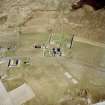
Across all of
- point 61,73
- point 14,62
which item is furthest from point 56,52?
point 14,62

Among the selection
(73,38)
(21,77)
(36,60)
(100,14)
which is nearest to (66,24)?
(73,38)

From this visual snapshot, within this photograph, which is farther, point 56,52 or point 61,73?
point 56,52

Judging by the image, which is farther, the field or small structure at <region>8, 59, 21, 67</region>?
small structure at <region>8, 59, 21, 67</region>

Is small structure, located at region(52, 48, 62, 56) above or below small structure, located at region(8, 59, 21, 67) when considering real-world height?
above

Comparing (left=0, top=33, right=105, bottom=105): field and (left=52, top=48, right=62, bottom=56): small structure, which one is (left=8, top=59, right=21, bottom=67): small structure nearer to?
(left=0, top=33, right=105, bottom=105): field

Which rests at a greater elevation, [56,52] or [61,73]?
[56,52]

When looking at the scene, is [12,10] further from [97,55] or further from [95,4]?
[97,55]

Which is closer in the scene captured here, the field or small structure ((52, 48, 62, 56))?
the field

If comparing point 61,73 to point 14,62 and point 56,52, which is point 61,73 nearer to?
point 56,52

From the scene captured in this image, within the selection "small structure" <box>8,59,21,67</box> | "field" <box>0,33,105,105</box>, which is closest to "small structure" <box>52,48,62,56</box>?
"field" <box>0,33,105,105</box>

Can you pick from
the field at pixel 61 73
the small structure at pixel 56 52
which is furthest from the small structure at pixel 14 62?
the small structure at pixel 56 52

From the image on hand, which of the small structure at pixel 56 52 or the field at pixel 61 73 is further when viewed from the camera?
the small structure at pixel 56 52

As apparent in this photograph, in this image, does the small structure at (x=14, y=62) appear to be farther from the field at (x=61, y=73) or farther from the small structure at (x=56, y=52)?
the small structure at (x=56, y=52)
